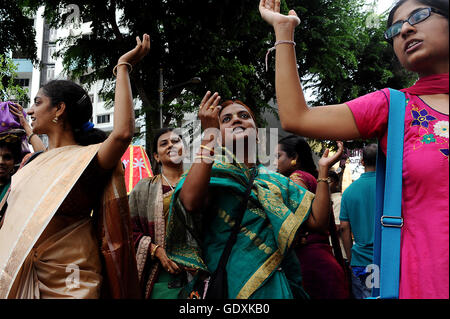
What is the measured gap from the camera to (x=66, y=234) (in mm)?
1938

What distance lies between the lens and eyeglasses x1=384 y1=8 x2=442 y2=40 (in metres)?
1.02

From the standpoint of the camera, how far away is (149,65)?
908 centimetres

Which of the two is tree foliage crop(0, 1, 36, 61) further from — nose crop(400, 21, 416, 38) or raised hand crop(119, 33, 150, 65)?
nose crop(400, 21, 416, 38)

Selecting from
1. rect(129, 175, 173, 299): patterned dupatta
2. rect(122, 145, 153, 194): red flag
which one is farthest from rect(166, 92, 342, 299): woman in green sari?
rect(122, 145, 153, 194): red flag

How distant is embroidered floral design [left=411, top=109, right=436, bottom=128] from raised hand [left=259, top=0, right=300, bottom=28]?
0.45 m

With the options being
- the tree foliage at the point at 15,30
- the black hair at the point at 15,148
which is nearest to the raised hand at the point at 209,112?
the black hair at the point at 15,148

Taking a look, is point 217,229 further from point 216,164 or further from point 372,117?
point 372,117

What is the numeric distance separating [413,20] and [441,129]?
0.97 ft

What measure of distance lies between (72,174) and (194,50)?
24.5 ft

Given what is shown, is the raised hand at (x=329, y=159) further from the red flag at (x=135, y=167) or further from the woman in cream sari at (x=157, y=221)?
the red flag at (x=135, y=167)

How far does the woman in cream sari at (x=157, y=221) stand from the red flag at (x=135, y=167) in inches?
72.5

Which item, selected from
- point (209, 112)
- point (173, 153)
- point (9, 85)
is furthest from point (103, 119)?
point (209, 112)

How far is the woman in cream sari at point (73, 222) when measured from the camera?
72.0 inches
